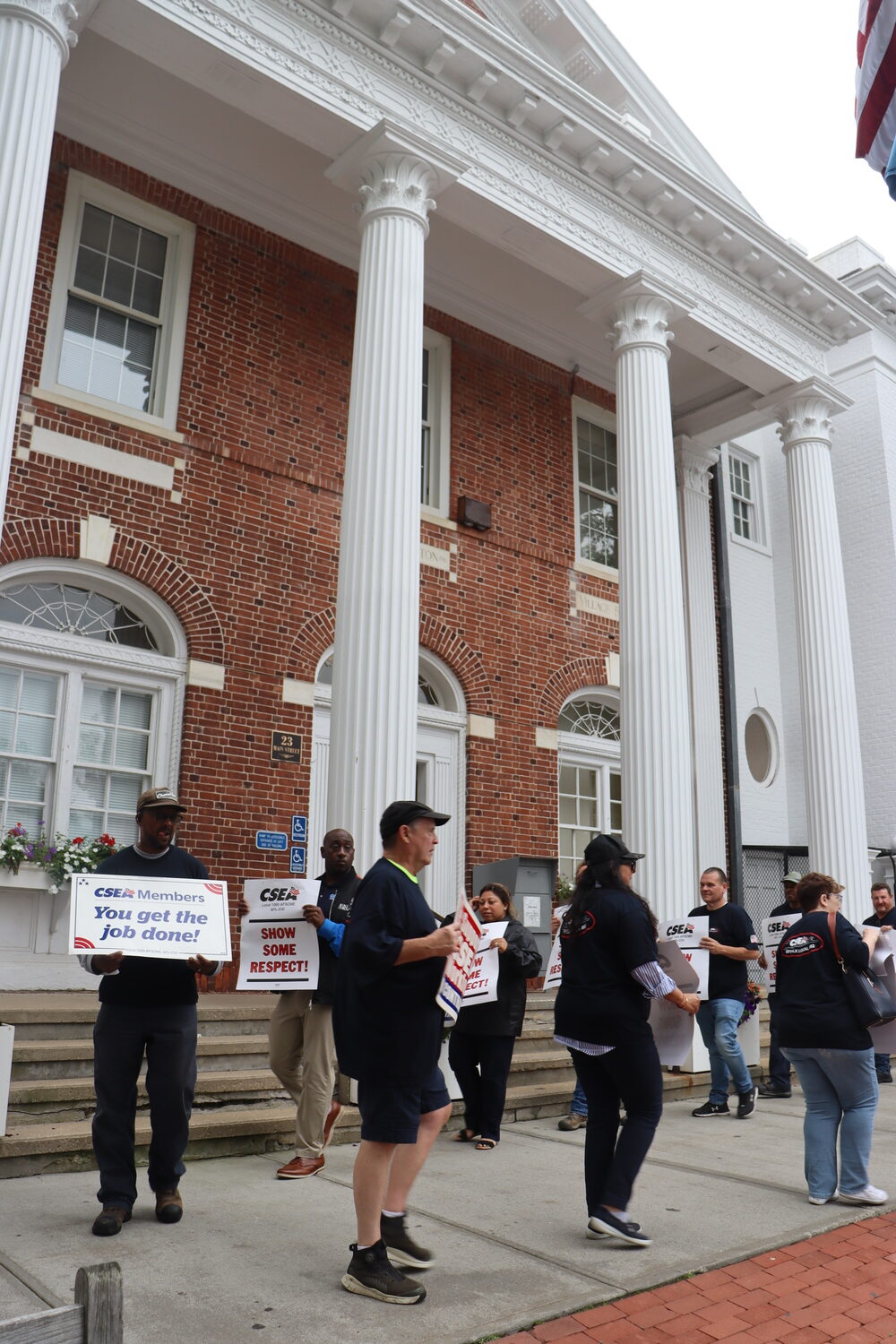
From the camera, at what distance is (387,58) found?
Answer: 9.81m

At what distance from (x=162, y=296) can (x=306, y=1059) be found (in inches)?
338

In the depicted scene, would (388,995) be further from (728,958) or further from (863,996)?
(728,958)

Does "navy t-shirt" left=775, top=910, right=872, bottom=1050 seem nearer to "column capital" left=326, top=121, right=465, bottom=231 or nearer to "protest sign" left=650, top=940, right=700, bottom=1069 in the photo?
"protest sign" left=650, top=940, right=700, bottom=1069

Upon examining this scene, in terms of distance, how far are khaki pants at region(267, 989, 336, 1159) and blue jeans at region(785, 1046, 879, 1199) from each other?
2494 mm

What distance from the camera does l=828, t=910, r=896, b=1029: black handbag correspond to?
5.51 m

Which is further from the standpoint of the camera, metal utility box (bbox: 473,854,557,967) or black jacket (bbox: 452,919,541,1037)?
metal utility box (bbox: 473,854,557,967)

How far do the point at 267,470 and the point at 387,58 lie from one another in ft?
13.5

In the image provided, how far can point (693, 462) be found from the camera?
16062 mm

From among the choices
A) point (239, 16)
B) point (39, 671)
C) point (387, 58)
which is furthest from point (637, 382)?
point (39, 671)

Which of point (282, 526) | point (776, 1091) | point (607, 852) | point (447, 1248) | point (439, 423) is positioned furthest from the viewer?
point (439, 423)

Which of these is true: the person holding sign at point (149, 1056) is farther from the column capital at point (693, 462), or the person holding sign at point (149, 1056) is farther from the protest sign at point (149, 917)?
the column capital at point (693, 462)

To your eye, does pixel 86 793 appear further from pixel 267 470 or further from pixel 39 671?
pixel 267 470

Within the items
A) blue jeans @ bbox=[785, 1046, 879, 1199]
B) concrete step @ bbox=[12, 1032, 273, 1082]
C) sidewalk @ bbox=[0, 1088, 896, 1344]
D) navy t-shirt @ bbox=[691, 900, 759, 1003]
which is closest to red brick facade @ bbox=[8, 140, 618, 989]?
concrete step @ bbox=[12, 1032, 273, 1082]

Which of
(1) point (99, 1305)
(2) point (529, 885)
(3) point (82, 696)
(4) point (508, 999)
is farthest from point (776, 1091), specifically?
(1) point (99, 1305)
